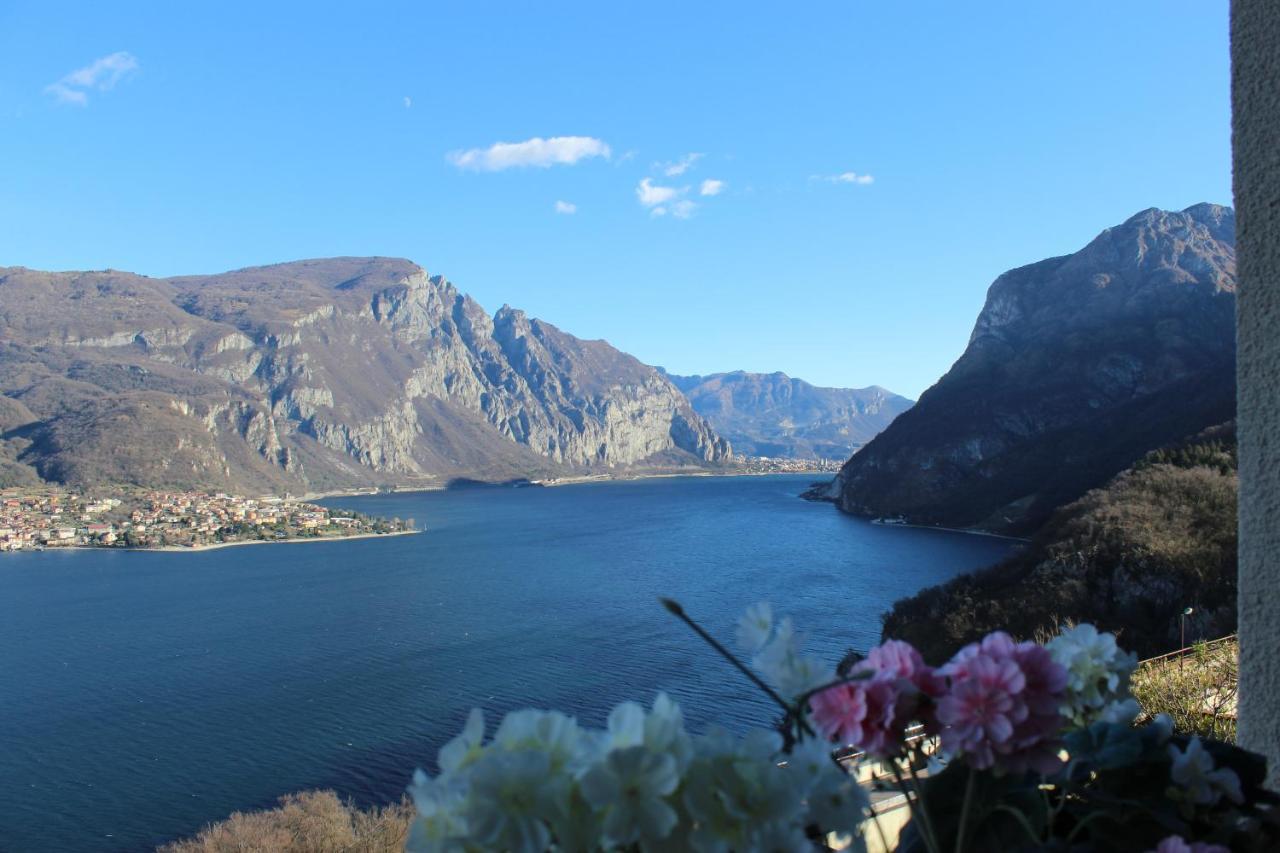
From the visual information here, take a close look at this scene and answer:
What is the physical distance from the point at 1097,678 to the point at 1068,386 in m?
98.3

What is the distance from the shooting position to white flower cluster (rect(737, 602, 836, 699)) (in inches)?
38.0

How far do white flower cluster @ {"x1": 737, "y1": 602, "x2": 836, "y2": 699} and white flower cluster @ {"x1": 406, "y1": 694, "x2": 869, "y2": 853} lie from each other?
0.15 meters

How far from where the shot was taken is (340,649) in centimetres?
3347

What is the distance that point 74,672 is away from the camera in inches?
1197

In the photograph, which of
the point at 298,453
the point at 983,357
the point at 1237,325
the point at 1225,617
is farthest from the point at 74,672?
the point at 298,453

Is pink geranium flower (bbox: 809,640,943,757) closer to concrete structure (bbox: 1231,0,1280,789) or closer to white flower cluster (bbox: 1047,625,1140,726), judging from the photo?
white flower cluster (bbox: 1047,625,1140,726)

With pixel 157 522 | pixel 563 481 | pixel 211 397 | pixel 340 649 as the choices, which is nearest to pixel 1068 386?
pixel 340 649

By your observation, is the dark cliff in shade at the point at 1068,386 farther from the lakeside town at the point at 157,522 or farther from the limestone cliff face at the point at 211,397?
the limestone cliff face at the point at 211,397

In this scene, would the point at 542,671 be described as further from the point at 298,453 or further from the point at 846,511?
the point at 298,453

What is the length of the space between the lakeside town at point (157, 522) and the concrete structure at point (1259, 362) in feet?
252

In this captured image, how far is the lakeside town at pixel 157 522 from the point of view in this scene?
69750mm

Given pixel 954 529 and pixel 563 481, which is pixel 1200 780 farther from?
pixel 563 481

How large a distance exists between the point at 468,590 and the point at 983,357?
7995 cm

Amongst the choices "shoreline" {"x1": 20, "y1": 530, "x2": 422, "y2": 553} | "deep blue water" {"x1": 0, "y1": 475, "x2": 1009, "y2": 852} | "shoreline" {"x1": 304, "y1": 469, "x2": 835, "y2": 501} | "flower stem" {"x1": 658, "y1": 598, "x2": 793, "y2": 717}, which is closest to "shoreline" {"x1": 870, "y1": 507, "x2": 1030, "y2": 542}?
"deep blue water" {"x1": 0, "y1": 475, "x2": 1009, "y2": 852}
